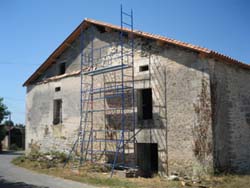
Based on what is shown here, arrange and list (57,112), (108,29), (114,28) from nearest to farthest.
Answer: (114,28) < (108,29) < (57,112)

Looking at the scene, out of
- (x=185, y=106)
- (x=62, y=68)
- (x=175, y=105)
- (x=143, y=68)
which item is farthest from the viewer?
(x=62, y=68)

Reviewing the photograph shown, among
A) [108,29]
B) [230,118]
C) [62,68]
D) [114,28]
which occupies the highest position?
[108,29]

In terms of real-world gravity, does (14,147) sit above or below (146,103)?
below

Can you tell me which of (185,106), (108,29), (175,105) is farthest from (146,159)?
(108,29)

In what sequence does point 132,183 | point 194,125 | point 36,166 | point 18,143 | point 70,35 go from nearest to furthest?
point 132,183, point 194,125, point 36,166, point 70,35, point 18,143

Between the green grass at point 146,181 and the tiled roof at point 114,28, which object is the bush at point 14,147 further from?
the green grass at point 146,181

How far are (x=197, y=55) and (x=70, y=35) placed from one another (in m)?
8.53

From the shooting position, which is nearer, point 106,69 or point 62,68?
point 106,69

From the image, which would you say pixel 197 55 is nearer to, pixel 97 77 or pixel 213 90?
pixel 213 90

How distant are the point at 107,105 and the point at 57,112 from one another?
4879 mm

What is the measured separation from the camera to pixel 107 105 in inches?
559

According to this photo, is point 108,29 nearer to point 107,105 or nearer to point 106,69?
point 106,69

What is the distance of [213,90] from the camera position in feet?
35.9

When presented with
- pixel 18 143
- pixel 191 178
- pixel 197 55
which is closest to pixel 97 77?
pixel 197 55
